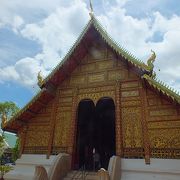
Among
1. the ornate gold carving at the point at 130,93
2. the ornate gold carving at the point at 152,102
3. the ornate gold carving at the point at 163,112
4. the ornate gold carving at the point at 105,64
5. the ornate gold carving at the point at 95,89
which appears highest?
the ornate gold carving at the point at 105,64

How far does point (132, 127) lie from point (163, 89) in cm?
172

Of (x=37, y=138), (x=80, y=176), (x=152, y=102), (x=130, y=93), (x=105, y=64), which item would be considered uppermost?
(x=105, y=64)

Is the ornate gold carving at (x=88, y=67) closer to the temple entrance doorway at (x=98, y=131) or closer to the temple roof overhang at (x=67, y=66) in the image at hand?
the temple roof overhang at (x=67, y=66)

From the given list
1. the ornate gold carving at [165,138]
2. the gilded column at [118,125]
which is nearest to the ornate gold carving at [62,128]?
the gilded column at [118,125]

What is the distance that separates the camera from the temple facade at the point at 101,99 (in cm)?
730

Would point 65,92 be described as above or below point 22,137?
above

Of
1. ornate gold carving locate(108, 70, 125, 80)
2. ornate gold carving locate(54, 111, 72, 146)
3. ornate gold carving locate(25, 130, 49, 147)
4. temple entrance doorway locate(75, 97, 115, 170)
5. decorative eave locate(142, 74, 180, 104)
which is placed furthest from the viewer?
temple entrance doorway locate(75, 97, 115, 170)

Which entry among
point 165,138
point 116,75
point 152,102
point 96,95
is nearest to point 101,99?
point 96,95

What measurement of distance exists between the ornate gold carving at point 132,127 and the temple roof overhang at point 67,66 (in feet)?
4.63

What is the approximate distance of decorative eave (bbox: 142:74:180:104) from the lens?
270 inches

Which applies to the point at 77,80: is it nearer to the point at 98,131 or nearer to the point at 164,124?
the point at 164,124

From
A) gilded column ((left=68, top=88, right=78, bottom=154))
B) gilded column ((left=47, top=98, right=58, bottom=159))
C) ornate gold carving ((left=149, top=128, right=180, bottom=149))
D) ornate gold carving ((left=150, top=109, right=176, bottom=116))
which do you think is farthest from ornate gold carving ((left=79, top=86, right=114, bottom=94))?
ornate gold carving ((left=149, top=128, right=180, bottom=149))

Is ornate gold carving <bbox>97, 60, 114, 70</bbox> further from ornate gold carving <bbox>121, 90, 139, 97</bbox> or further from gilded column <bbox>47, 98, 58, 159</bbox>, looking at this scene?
gilded column <bbox>47, 98, 58, 159</bbox>

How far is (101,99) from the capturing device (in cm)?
963
